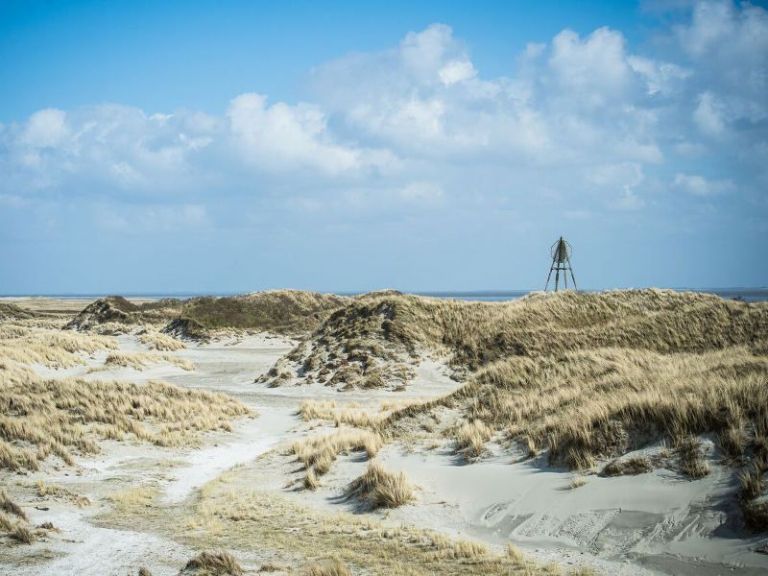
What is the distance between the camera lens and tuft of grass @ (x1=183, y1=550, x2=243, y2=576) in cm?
702

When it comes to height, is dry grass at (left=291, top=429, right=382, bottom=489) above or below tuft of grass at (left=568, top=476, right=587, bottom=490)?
below

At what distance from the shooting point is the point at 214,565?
281 inches

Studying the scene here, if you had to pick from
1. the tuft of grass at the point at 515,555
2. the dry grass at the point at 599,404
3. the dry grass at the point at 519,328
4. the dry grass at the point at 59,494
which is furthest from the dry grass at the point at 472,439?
the dry grass at the point at 519,328

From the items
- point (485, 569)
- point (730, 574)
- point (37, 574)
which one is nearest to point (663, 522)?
point (730, 574)

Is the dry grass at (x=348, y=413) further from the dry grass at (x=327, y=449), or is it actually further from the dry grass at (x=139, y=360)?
the dry grass at (x=139, y=360)

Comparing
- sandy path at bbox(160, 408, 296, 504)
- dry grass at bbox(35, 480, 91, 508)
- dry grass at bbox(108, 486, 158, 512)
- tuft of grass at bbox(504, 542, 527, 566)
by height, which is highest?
tuft of grass at bbox(504, 542, 527, 566)

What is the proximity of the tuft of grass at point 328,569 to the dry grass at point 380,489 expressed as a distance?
2609mm

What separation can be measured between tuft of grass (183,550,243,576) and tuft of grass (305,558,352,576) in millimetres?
835

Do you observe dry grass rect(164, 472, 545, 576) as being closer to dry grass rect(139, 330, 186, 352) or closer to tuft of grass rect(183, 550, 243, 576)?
tuft of grass rect(183, 550, 243, 576)

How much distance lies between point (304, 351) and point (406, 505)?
25026 millimetres

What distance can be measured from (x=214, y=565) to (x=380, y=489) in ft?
11.1

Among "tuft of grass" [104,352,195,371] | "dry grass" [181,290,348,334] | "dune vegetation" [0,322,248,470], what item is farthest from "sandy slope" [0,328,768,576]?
"dry grass" [181,290,348,334]

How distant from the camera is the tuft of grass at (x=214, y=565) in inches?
276

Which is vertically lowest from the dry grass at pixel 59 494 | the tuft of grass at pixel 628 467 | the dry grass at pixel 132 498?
the dry grass at pixel 132 498
